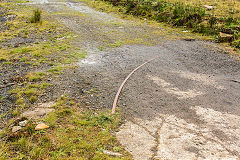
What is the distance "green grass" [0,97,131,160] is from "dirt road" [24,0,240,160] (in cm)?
30

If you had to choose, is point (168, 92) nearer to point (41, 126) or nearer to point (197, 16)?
point (41, 126)

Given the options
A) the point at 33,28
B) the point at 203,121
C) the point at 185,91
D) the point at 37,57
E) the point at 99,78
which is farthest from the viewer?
→ the point at 33,28

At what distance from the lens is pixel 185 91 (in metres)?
5.03

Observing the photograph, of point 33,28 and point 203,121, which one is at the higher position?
point 33,28

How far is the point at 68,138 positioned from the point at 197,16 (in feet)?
32.0

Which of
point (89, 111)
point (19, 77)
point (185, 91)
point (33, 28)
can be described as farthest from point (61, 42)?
point (185, 91)

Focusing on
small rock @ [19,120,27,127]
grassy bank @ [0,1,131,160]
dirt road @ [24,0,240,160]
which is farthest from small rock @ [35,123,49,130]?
dirt road @ [24,0,240,160]

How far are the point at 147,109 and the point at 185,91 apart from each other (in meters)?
1.34

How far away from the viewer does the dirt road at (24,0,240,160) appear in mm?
3386

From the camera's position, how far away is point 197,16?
415 inches

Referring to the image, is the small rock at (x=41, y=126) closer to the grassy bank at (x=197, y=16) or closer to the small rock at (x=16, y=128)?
the small rock at (x=16, y=128)

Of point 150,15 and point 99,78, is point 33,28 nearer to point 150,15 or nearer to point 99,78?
point 99,78

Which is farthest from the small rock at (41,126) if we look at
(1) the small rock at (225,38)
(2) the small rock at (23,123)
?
(1) the small rock at (225,38)

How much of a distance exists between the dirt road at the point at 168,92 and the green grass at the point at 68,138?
30 centimetres
